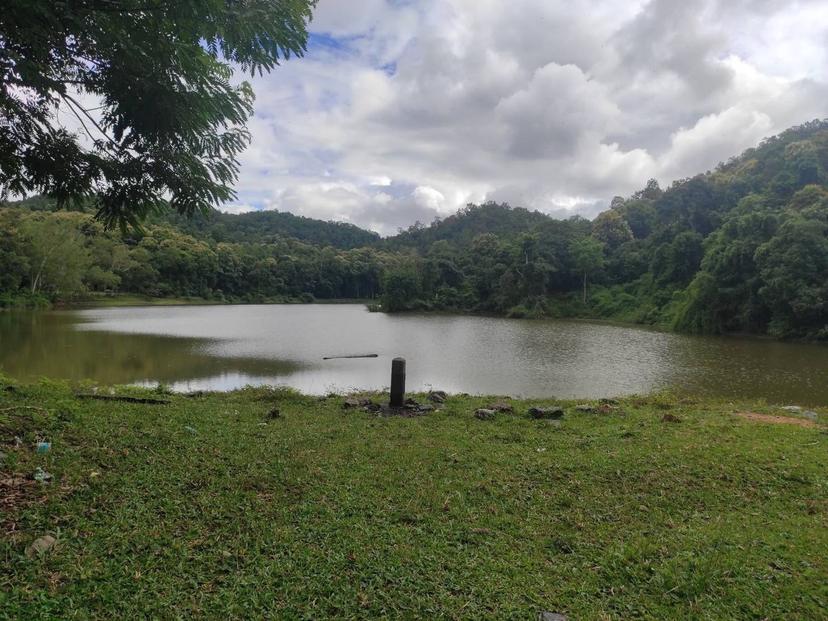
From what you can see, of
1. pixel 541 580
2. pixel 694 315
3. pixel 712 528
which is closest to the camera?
pixel 541 580

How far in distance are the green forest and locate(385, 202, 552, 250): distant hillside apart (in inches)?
1220

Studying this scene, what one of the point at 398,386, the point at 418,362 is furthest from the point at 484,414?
the point at 418,362

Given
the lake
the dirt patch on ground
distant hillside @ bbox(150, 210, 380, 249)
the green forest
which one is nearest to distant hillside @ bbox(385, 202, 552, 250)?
distant hillside @ bbox(150, 210, 380, 249)

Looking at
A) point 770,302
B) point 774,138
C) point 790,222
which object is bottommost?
point 770,302

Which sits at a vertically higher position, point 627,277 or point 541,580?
point 627,277

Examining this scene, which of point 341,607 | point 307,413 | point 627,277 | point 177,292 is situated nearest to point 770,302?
point 627,277

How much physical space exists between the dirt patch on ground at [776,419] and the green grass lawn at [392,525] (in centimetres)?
250

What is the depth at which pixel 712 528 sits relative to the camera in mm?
4504

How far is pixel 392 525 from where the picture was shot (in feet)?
14.1

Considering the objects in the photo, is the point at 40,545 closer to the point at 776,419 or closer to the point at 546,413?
the point at 546,413

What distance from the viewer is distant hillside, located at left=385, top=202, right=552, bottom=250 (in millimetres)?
129250

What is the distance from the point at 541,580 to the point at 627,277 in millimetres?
71235

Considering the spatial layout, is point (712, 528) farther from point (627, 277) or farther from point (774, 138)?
point (774, 138)

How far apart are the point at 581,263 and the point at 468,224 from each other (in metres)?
72.5
